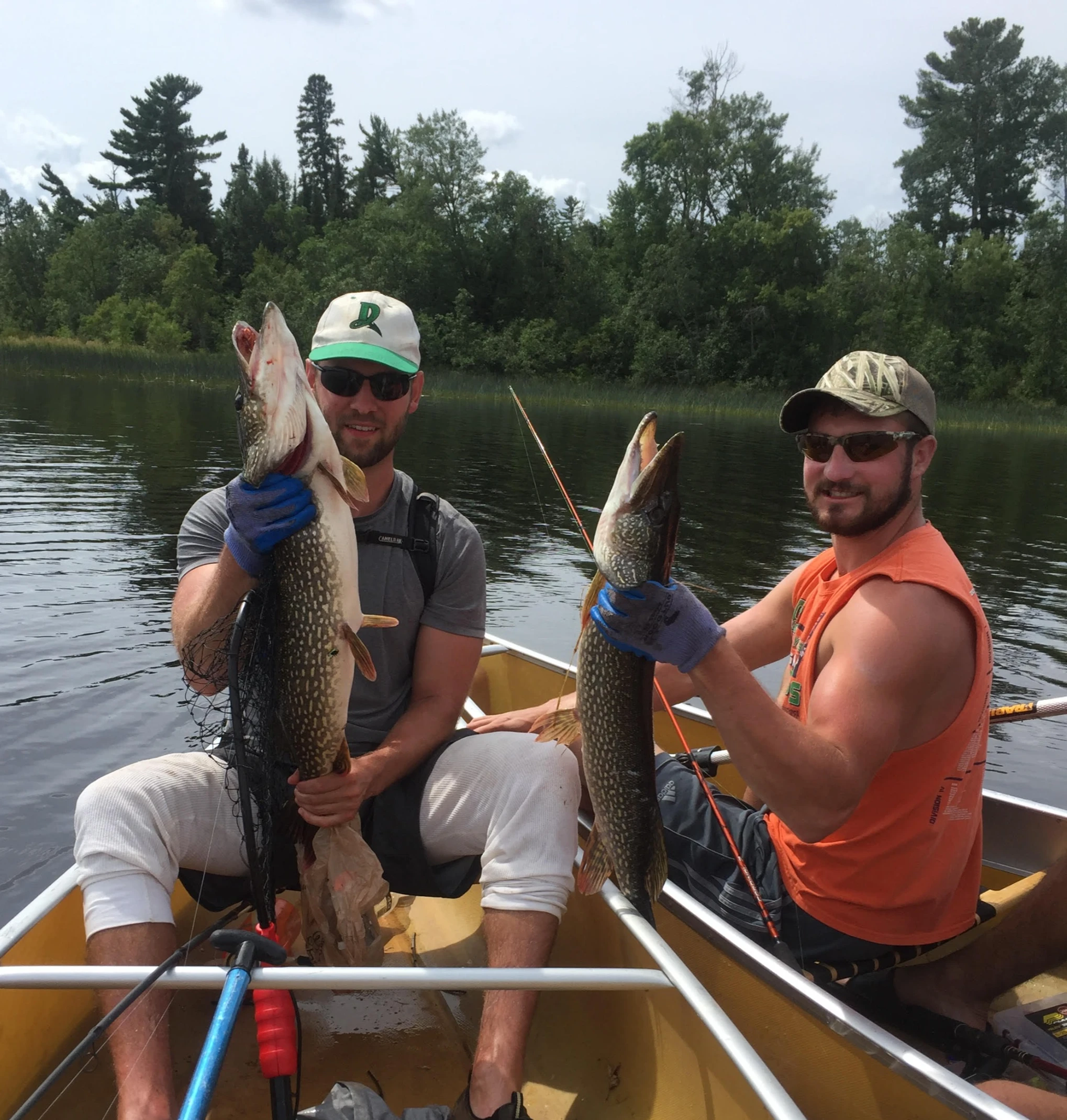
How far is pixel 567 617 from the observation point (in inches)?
378

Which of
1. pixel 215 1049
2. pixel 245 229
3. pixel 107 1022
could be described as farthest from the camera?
pixel 245 229

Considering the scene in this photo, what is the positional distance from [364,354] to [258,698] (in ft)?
3.66

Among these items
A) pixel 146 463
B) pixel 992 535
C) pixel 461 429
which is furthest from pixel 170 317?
pixel 992 535

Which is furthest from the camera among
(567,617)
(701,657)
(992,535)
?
(992,535)

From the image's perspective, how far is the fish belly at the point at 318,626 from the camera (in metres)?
2.44

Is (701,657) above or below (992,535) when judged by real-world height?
above

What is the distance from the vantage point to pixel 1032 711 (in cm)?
399

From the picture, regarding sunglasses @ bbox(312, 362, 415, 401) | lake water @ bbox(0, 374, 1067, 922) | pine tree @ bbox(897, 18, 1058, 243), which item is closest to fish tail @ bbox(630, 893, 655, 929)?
sunglasses @ bbox(312, 362, 415, 401)

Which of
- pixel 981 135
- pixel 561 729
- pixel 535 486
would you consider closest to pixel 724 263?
pixel 981 135

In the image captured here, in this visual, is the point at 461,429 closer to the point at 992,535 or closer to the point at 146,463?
the point at 146,463

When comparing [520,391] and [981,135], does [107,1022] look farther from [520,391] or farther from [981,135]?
[981,135]

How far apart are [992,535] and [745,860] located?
533 inches

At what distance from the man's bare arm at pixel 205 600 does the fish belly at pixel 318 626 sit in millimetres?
141

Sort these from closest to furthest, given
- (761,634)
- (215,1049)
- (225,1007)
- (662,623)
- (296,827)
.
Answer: (215,1049), (225,1007), (662,623), (296,827), (761,634)
